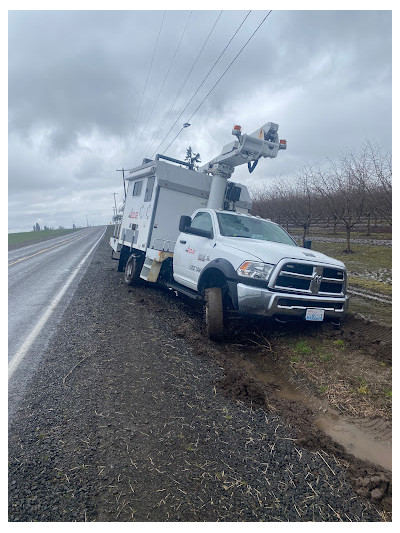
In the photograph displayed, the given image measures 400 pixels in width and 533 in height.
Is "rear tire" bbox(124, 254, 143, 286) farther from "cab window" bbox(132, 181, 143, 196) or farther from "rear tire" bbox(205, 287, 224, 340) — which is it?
"rear tire" bbox(205, 287, 224, 340)

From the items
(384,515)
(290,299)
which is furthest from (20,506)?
(290,299)

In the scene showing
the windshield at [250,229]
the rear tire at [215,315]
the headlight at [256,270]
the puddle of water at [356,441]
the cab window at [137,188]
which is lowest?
the puddle of water at [356,441]

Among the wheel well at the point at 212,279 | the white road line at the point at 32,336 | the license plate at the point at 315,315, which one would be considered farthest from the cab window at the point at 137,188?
the license plate at the point at 315,315

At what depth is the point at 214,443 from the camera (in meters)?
3.18

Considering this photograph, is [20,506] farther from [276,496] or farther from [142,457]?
[276,496]

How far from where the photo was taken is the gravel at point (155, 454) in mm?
2461

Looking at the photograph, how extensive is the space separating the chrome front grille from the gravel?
163cm

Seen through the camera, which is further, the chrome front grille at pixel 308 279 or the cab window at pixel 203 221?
the cab window at pixel 203 221

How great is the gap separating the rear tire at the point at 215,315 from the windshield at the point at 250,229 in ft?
4.50

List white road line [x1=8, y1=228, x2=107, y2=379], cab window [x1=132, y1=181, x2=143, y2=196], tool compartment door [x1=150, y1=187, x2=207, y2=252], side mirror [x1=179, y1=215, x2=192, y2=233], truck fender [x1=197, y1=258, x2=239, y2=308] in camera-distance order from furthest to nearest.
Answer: cab window [x1=132, y1=181, x2=143, y2=196] → tool compartment door [x1=150, y1=187, x2=207, y2=252] → side mirror [x1=179, y1=215, x2=192, y2=233] → truck fender [x1=197, y1=258, x2=239, y2=308] → white road line [x1=8, y1=228, x2=107, y2=379]

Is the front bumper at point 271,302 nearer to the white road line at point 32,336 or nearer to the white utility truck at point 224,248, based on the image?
the white utility truck at point 224,248

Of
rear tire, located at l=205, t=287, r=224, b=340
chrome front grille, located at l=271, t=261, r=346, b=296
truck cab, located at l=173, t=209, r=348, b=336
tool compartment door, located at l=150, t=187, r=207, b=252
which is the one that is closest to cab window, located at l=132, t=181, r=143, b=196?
tool compartment door, located at l=150, t=187, r=207, b=252

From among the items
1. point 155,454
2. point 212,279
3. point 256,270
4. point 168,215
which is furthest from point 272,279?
point 168,215

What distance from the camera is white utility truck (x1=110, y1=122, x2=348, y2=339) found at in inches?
206
